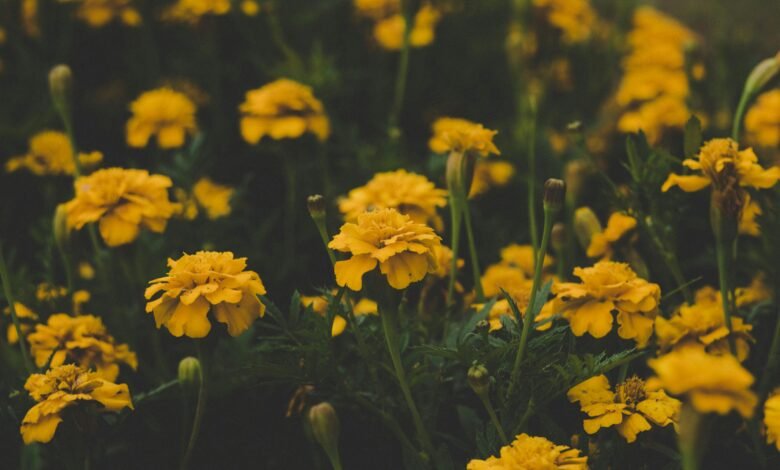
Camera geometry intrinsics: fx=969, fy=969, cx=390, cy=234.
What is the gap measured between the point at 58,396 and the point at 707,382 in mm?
705

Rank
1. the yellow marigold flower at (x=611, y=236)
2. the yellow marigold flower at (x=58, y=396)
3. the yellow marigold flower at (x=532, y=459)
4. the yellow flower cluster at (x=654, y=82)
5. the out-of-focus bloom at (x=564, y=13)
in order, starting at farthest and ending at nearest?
the out-of-focus bloom at (x=564, y=13) → the yellow flower cluster at (x=654, y=82) → the yellow marigold flower at (x=611, y=236) → the yellow marigold flower at (x=58, y=396) → the yellow marigold flower at (x=532, y=459)

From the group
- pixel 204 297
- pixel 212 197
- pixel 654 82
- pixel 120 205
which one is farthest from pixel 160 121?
pixel 654 82

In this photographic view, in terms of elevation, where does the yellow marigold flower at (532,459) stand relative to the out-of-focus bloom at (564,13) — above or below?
below

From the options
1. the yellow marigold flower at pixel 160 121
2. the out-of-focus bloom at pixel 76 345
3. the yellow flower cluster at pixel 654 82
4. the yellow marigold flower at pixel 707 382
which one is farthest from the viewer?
the yellow flower cluster at pixel 654 82

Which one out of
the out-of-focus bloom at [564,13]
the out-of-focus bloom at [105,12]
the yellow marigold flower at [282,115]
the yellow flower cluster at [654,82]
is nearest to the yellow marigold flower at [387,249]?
the yellow marigold flower at [282,115]

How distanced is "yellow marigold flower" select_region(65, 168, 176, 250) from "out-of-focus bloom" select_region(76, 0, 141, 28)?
85cm

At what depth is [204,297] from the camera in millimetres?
1099

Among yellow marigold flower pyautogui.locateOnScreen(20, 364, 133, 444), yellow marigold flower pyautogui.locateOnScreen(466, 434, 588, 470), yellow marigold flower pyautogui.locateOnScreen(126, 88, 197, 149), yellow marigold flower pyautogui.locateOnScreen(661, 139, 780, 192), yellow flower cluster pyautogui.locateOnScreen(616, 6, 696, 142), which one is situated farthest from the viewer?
yellow flower cluster pyautogui.locateOnScreen(616, 6, 696, 142)

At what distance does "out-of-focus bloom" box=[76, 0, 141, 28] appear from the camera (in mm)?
2166

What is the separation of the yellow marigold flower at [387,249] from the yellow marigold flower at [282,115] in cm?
59

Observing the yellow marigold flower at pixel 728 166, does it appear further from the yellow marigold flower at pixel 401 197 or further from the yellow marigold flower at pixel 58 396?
the yellow marigold flower at pixel 58 396

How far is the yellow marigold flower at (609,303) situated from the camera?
1.15m

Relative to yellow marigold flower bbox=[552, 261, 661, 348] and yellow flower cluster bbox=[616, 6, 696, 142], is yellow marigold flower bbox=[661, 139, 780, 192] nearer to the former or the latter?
yellow marigold flower bbox=[552, 261, 661, 348]

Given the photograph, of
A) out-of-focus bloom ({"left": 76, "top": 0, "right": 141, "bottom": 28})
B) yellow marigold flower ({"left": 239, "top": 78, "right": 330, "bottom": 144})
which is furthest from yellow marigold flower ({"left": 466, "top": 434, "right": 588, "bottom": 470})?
out-of-focus bloom ({"left": 76, "top": 0, "right": 141, "bottom": 28})
